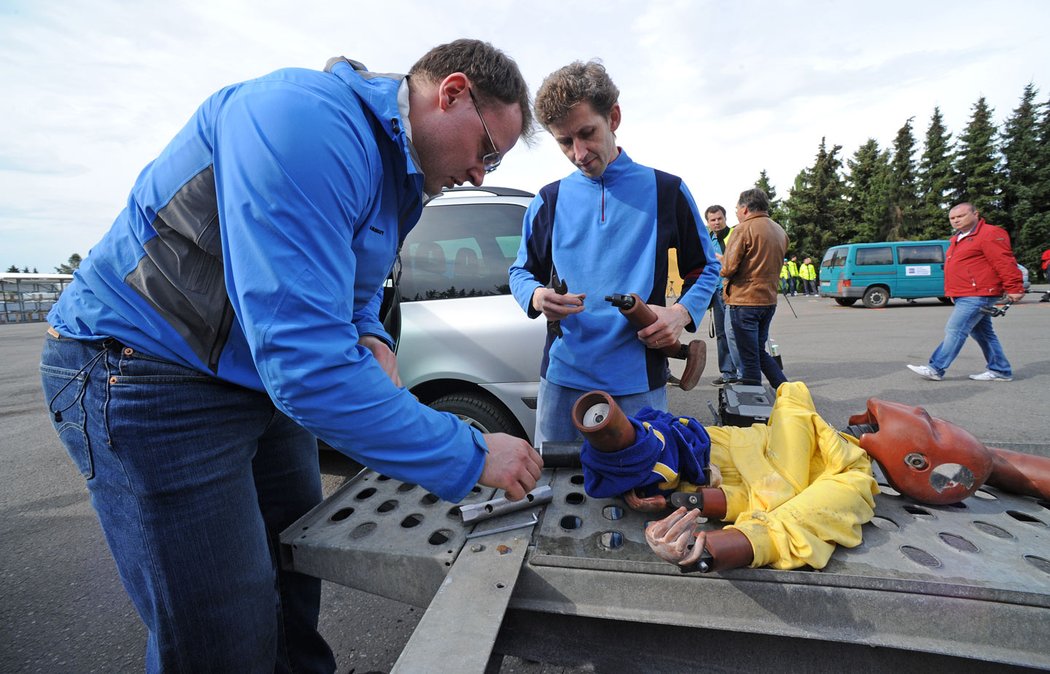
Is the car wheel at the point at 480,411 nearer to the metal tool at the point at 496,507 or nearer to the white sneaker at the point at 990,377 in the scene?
the metal tool at the point at 496,507

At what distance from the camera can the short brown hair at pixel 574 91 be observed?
198cm

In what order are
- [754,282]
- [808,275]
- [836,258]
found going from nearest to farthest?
1. [754,282]
2. [836,258]
3. [808,275]

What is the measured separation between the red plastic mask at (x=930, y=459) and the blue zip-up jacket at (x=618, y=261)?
0.82 metres

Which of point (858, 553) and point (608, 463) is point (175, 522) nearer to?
point (608, 463)

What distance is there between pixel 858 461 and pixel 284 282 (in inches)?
75.3

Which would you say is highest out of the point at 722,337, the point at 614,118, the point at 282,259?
the point at 614,118

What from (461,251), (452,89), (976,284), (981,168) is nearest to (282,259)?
(452,89)

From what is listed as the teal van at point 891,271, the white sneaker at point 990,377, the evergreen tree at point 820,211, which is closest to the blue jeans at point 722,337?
the white sneaker at point 990,377

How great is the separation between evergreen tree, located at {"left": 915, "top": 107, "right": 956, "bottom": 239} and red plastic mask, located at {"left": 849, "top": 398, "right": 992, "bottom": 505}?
41744 millimetres

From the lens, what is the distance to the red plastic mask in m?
1.75

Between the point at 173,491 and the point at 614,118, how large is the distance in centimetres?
196

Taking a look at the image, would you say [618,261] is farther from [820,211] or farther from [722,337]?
[820,211]

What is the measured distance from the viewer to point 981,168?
33.8 metres

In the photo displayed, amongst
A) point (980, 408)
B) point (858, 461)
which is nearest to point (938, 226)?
point (980, 408)
